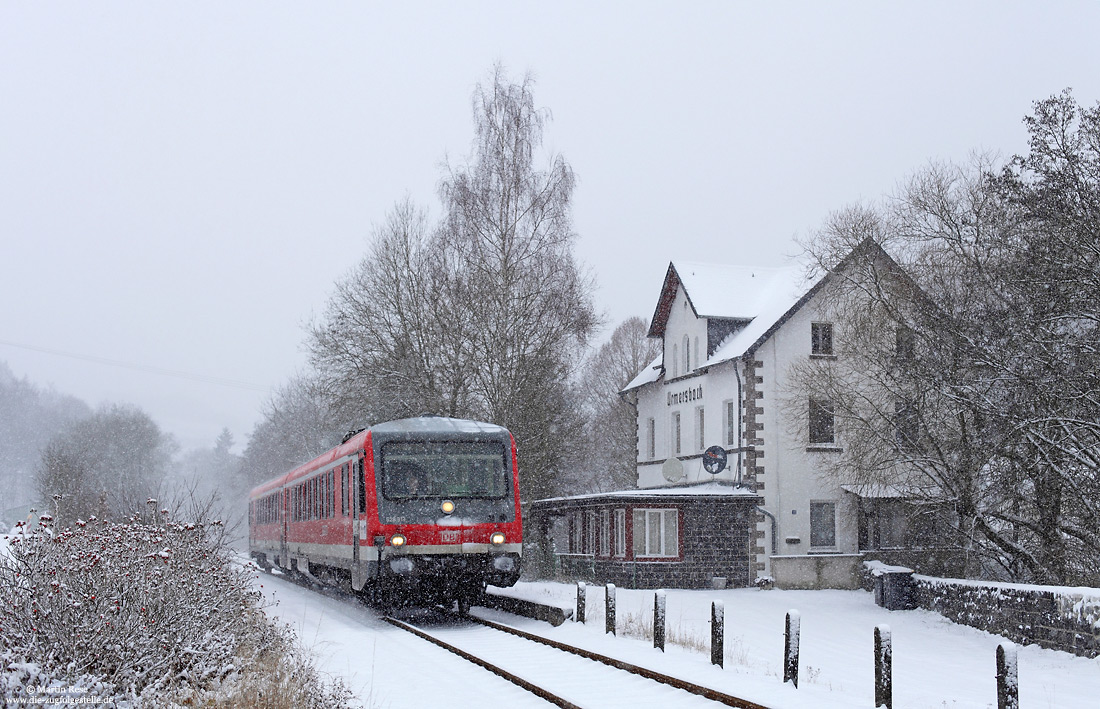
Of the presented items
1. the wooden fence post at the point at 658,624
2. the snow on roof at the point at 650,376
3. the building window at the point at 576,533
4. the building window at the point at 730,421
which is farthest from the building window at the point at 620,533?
the wooden fence post at the point at 658,624

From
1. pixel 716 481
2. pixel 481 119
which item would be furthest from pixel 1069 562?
pixel 481 119

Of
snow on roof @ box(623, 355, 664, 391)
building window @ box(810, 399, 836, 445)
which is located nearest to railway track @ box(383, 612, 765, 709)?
building window @ box(810, 399, 836, 445)

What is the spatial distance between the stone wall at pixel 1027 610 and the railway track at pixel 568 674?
851 centimetres

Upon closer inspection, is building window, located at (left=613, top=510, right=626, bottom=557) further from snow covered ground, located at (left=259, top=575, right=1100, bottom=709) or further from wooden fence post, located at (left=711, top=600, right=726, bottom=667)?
wooden fence post, located at (left=711, top=600, right=726, bottom=667)

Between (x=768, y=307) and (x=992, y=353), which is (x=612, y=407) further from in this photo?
(x=992, y=353)

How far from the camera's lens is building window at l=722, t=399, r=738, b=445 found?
3216cm

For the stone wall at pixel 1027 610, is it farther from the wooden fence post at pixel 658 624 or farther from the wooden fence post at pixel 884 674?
the wooden fence post at pixel 884 674

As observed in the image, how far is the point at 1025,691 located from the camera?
1402 cm

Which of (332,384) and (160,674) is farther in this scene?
(332,384)

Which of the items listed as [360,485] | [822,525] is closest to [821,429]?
[822,525]

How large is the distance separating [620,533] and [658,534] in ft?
3.81

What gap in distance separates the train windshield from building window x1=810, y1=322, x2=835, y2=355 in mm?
16262

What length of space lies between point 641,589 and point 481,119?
1542cm

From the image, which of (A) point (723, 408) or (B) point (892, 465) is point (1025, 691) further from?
(A) point (723, 408)
